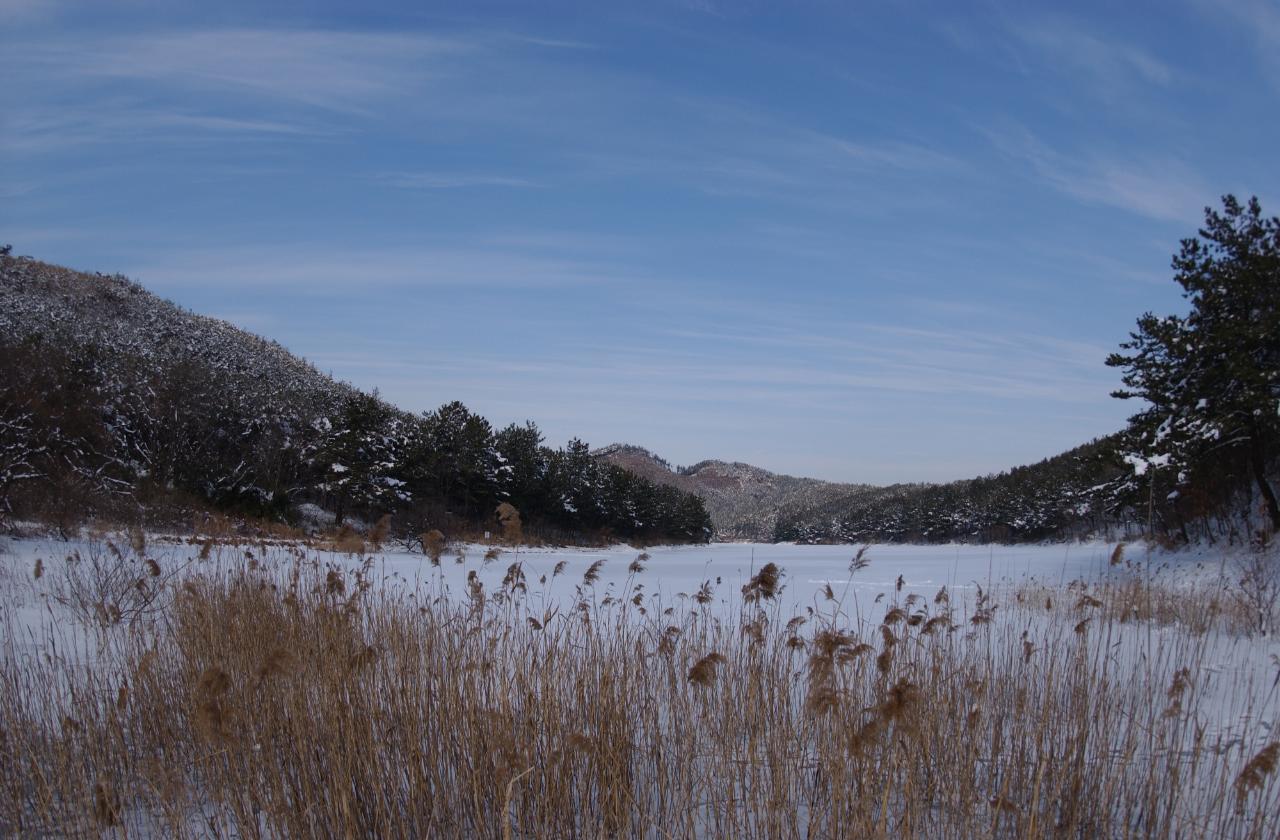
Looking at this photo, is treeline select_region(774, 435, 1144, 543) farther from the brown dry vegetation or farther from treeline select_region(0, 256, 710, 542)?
treeline select_region(0, 256, 710, 542)

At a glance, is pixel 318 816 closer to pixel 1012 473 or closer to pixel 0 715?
pixel 0 715

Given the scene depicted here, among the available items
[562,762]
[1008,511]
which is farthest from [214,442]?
[1008,511]

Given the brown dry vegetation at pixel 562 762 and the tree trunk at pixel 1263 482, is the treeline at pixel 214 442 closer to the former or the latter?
the brown dry vegetation at pixel 562 762

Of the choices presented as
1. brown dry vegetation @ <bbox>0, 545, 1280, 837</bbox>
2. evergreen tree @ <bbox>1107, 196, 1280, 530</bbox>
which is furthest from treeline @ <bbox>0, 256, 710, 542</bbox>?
evergreen tree @ <bbox>1107, 196, 1280, 530</bbox>

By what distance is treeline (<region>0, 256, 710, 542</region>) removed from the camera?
71.5ft

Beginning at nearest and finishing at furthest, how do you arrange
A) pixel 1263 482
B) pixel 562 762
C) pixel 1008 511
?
1. pixel 562 762
2. pixel 1263 482
3. pixel 1008 511

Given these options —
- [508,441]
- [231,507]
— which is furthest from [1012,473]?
[231,507]

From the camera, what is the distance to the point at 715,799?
3.43 metres

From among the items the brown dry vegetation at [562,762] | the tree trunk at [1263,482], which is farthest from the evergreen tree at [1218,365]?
the brown dry vegetation at [562,762]

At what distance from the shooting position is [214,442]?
31.6 meters

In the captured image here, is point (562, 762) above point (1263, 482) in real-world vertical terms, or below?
below

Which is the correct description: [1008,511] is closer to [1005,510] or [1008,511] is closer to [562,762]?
[1005,510]

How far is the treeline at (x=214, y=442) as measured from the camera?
21.8 meters

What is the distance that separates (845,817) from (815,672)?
0.58 m
